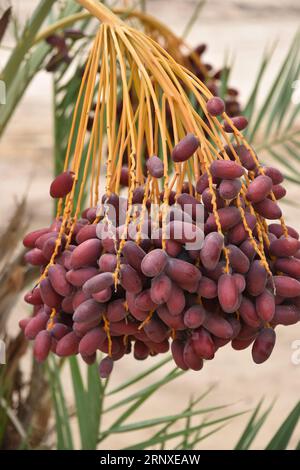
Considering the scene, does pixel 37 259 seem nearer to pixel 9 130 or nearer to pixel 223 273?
pixel 223 273

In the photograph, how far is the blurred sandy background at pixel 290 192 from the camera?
2594 millimetres

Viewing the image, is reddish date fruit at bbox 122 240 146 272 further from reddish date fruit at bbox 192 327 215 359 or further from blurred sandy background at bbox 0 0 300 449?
blurred sandy background at bbox 0 0 300 449

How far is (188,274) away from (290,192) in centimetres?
363

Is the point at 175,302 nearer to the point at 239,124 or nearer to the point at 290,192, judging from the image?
the point at 239,124

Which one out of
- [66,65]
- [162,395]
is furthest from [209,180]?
[162,395]

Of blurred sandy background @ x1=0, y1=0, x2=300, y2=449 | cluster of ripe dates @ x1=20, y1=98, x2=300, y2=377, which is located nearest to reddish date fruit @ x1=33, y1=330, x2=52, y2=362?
cluster of ripe dates @ x1=20, y1=98, x2=300, y2=377

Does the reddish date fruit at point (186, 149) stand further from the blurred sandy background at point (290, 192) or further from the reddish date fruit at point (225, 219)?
the blurred sandy background at point (290, 192)

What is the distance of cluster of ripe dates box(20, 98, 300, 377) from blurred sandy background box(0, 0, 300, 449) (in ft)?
1.44

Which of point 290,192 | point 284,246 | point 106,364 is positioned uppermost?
point 284,246

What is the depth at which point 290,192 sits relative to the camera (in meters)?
4.04

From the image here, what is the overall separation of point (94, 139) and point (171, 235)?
11cm

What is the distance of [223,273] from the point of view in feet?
1.60

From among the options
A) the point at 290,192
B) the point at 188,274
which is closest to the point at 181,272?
the point at 188,274

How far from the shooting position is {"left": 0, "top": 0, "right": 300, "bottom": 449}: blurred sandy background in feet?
8.51
